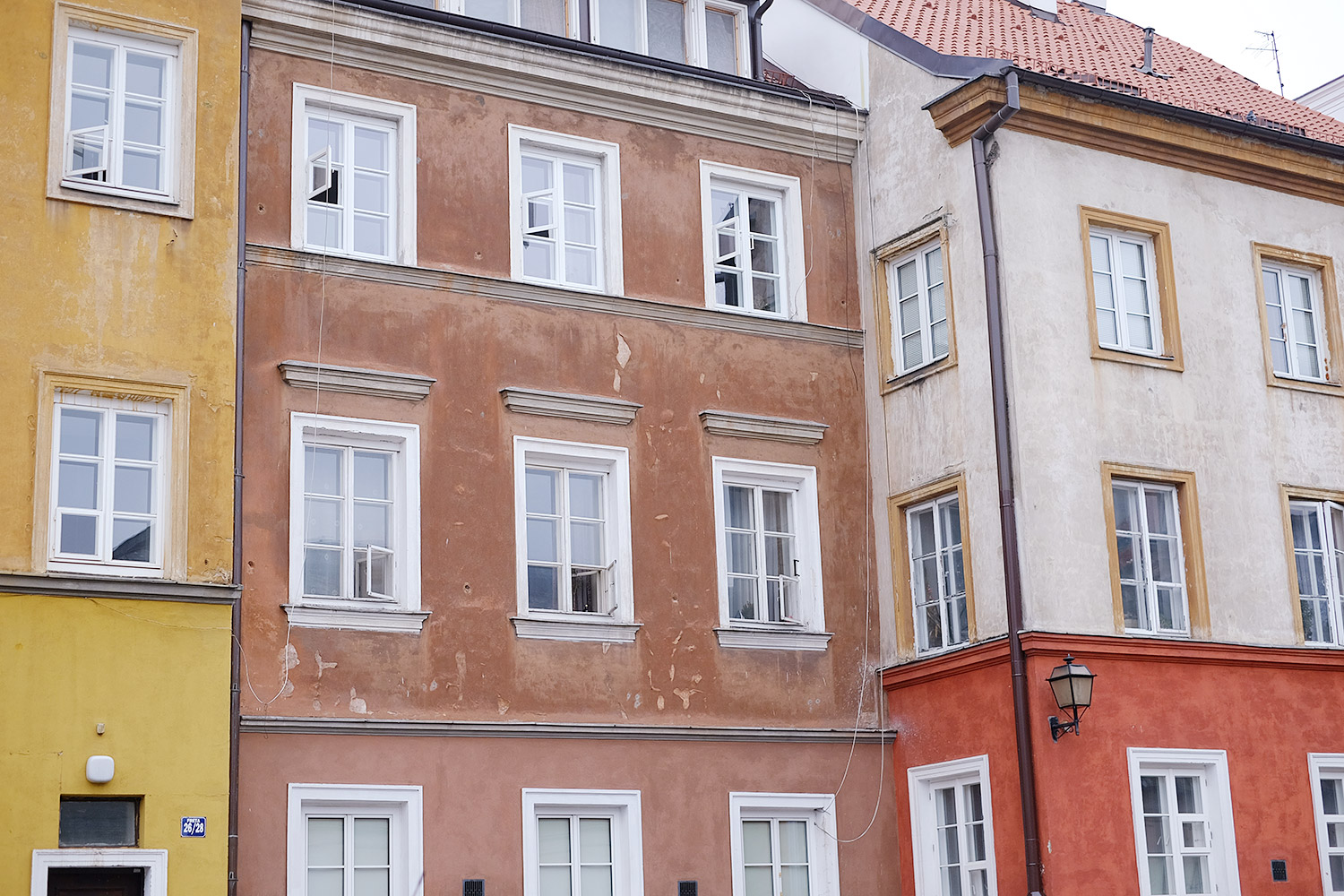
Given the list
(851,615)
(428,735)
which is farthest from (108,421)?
(851,615)

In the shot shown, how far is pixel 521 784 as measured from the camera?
1666 centimetres

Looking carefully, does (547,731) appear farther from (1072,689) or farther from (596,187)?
(596,187)

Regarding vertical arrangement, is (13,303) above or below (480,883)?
above

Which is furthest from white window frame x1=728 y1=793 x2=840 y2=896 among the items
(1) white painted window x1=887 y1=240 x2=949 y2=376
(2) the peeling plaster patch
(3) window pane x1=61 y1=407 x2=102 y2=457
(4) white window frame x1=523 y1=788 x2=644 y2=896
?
(3) window pane x1=61 y1=407 x2=102 y2=457

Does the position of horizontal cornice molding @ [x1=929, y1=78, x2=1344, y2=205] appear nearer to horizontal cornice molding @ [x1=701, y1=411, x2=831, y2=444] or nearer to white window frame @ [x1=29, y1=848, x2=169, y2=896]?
horizontal cornice molding @ [x1=701, y1=411, x2=831, y2=444]

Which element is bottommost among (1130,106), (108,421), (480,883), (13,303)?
(480,883)

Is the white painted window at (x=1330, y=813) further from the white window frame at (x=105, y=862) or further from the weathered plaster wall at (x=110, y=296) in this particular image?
the white window frame at (x=105, y=862)

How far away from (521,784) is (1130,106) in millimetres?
9572

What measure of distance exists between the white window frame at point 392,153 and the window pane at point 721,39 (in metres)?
4.44

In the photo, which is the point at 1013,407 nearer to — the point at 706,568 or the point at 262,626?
the point at 706,568

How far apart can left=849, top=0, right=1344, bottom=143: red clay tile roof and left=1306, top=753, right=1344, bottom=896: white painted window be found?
7.45 metres

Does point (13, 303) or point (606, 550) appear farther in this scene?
point (606, 550)

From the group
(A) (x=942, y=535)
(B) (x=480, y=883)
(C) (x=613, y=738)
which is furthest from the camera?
(A) (x=942, y=535)

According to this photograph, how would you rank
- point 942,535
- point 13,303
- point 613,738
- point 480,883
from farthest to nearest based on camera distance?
point 942,535 → point 613,738 → point 480,883 → point 13,303
